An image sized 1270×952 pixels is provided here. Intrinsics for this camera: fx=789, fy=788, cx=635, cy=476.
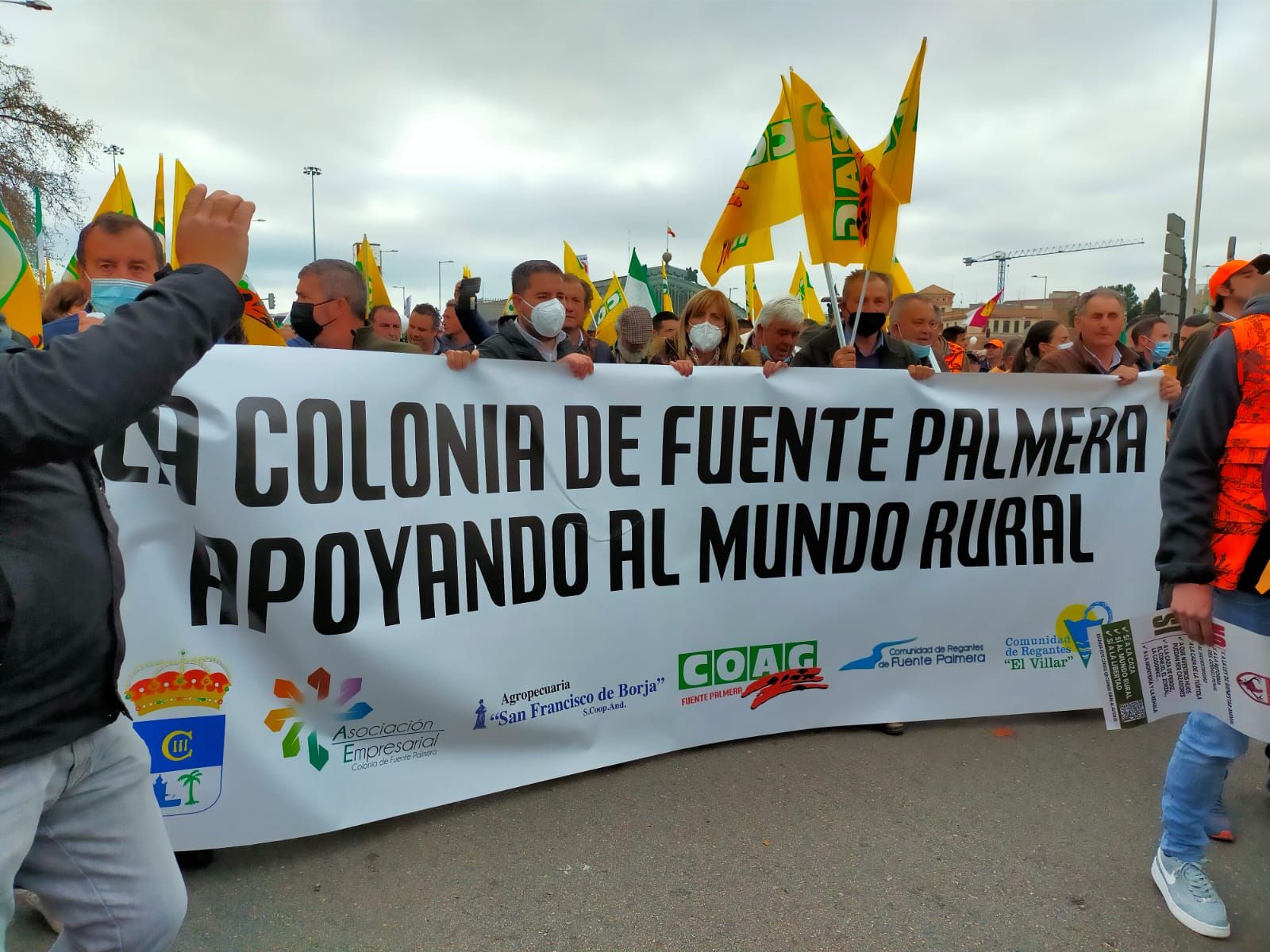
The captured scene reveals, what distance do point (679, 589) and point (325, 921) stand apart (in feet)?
5.24

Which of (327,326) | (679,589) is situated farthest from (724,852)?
(327,326)

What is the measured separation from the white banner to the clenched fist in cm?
140

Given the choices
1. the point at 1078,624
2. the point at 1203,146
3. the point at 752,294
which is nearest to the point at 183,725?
the point at 1078,624

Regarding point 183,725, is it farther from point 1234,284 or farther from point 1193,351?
point 1193,351

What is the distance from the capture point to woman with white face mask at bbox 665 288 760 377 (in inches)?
159

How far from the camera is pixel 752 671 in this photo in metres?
3.22

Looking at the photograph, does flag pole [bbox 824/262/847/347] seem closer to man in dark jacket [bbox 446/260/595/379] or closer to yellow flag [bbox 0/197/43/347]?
man in dark jacket [bbox 446/260/595/379]

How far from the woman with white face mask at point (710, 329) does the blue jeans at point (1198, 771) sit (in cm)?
243

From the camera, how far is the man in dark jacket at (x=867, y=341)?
378 centimetres

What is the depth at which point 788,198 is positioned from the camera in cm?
389

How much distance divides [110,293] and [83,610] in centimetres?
163

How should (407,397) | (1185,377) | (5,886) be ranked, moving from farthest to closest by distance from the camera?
(1185,377), (407,397), (5,886)

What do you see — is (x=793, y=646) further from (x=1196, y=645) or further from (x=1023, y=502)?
(x=1196, y=645)

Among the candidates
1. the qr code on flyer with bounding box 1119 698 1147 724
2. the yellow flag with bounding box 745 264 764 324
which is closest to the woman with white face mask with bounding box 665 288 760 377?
the qr code on flyer with bounding box 1119 698 1147 724
